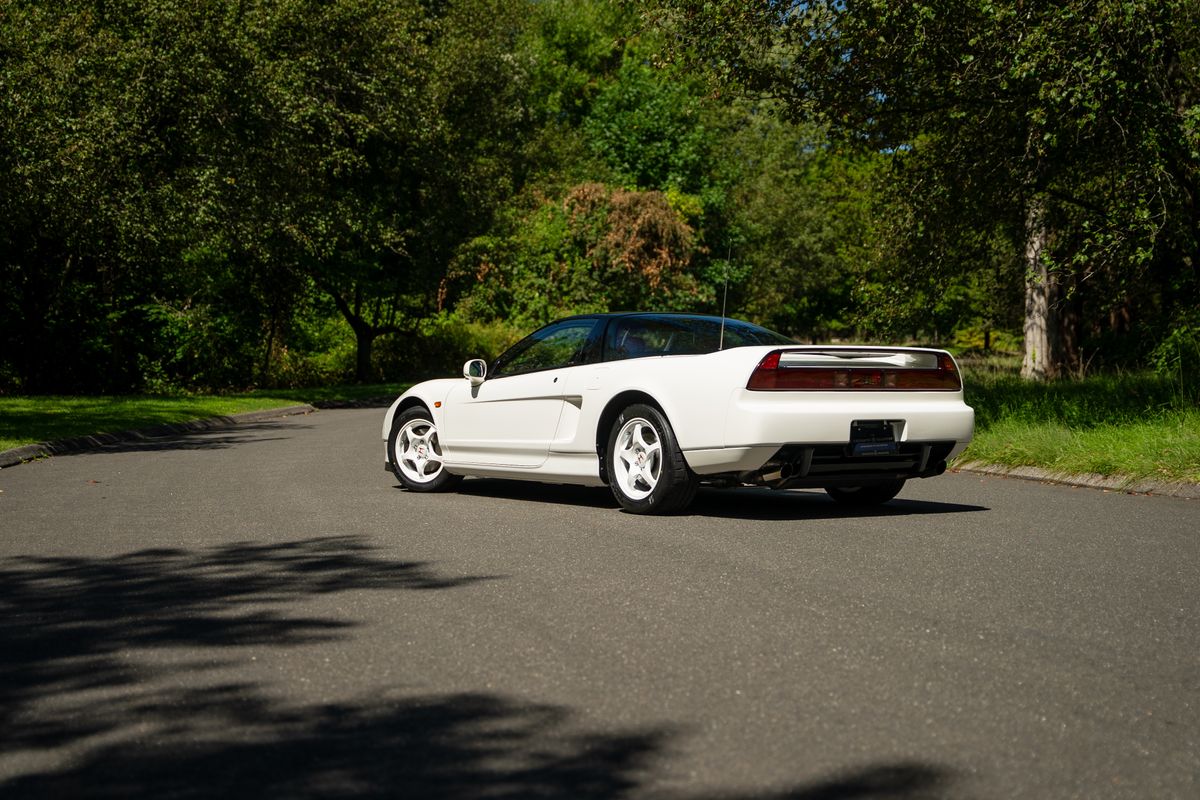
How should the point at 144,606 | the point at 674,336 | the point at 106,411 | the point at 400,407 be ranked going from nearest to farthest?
the point at 144,606
the point at 674,336
the point at 400,407
the point at 106,411

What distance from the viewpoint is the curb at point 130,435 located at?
13914 millimetres

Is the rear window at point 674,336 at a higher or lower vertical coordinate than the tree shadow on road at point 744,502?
higher

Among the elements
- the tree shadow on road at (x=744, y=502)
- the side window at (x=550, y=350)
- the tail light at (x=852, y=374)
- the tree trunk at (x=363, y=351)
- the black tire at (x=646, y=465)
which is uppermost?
the tree trunk at (x=363, y=351)

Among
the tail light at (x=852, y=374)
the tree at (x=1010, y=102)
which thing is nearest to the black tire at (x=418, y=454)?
the tail light at (x=852, y=374)

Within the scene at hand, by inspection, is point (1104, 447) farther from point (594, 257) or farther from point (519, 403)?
point (594, 257)

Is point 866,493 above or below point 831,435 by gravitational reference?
below

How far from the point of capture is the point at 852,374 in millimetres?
8367

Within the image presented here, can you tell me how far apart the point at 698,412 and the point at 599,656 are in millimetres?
3750

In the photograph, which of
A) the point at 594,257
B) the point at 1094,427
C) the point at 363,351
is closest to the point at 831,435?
the point at 1094,427

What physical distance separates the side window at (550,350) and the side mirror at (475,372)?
0.12 meters

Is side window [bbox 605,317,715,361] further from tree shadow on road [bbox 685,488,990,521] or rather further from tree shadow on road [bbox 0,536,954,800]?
tree shadow on road [bbox 0,536,954,800]

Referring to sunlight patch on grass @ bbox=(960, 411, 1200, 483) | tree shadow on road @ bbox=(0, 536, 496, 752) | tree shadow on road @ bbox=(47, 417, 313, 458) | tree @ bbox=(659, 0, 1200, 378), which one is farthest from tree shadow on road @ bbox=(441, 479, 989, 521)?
tree shadow on road @ bbox=(47, 417, 313, 458)

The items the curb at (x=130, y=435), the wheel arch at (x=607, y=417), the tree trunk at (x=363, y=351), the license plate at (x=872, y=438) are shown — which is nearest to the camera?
the license plate at (x=872, y=438)

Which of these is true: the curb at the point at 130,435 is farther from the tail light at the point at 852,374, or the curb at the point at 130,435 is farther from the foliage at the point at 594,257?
the foliage at the point at 594,257
